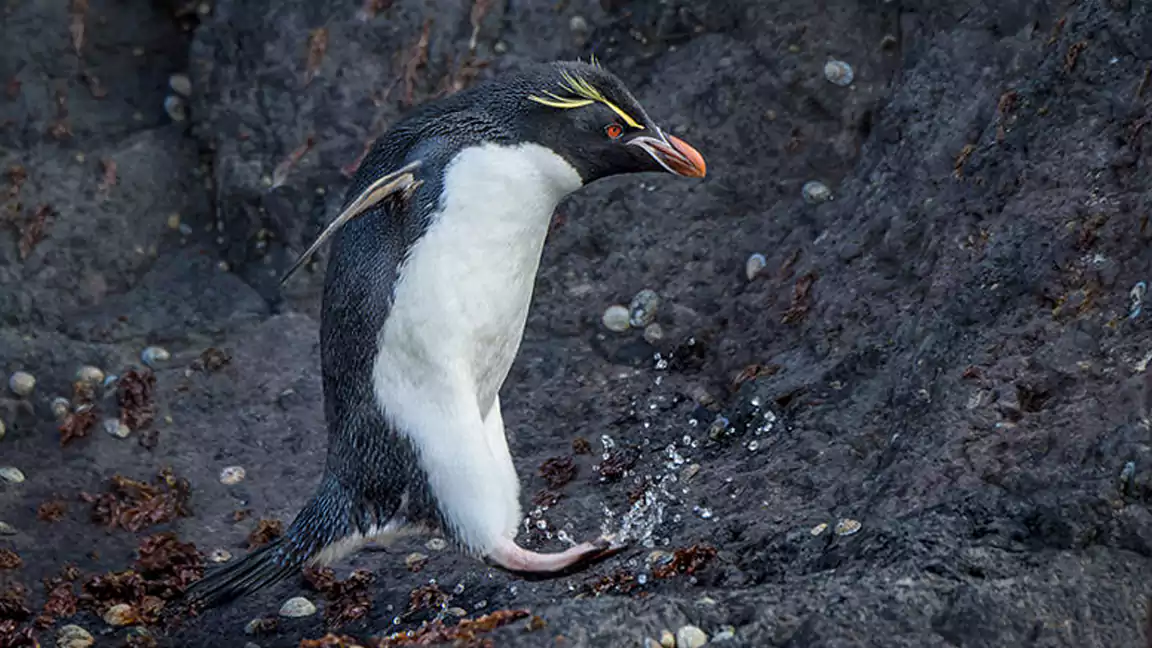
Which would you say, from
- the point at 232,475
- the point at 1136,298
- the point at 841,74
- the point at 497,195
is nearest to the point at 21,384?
the point at 232,475

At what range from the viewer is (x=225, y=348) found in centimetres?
465

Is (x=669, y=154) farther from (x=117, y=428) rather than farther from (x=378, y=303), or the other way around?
(x=117, y=428)

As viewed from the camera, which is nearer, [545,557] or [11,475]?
[545,557]

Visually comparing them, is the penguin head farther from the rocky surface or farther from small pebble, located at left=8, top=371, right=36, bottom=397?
small pebble, located at left=8, top=371, right=36, bottom=397

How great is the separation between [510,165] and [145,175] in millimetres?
2198

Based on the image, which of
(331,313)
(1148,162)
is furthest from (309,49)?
(1148,162)

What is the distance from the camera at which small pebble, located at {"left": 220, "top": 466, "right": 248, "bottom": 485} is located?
4.15 metres

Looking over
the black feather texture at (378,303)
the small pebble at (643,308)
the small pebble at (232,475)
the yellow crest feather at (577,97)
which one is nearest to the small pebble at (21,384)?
the small pebble at (232,475)

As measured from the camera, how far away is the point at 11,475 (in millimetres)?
4086

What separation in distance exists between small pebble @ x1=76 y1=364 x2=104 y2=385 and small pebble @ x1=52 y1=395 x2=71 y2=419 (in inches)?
3.5

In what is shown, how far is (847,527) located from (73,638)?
1712mm

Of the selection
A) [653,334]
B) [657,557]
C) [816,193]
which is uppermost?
[816,193]

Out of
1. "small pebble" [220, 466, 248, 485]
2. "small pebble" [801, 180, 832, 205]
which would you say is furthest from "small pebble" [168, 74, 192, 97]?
"small pebble" [801, 180, 832, 205]

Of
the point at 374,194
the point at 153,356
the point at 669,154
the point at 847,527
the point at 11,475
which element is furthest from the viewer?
the point at 153,356
